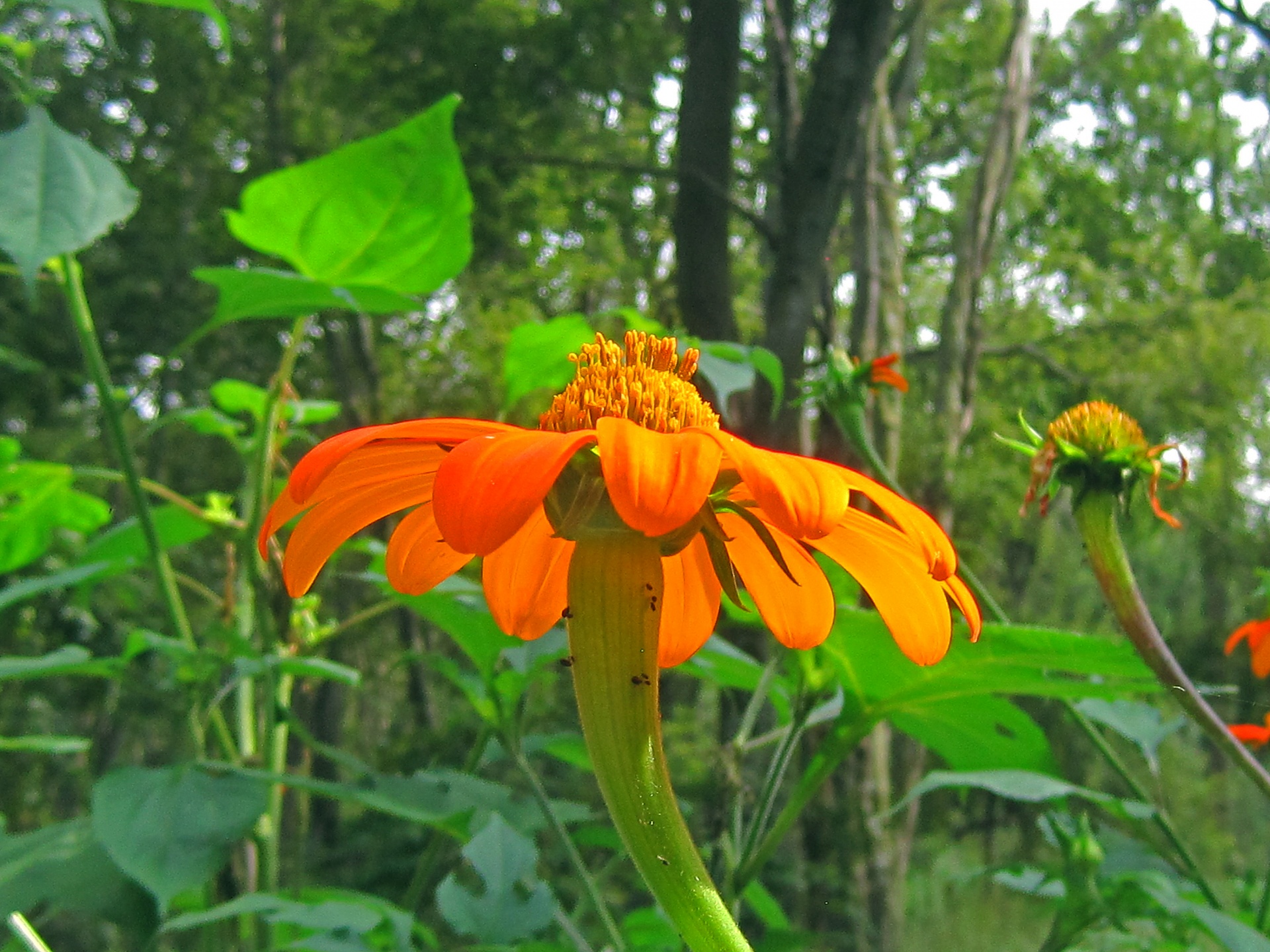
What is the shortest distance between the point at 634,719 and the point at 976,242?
3.39 metres

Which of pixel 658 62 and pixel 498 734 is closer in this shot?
pixel 498 734

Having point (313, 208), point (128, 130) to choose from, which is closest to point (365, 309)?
point (313, 208)

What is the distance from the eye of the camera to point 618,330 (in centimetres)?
255

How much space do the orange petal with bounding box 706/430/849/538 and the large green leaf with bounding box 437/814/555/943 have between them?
44 centimetres

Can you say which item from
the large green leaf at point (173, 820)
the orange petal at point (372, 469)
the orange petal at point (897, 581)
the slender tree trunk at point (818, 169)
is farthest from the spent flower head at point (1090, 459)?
the slender tree trunk at point (818, 169)

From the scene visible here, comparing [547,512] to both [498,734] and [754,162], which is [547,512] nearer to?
[498,734]

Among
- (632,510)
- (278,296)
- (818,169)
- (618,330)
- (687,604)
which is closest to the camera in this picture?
(632,510)

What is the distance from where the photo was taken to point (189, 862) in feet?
1.86

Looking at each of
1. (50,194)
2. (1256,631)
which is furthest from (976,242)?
(50,194)

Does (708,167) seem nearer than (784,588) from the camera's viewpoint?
No

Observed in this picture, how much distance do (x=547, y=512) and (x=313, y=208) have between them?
0.48m

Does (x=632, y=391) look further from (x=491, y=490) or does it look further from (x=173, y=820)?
(x=173, y=820)

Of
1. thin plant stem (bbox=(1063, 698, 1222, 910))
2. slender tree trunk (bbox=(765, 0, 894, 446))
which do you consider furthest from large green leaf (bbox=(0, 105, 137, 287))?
slender tree trunk (bbox=(765, 0, 894, 446))

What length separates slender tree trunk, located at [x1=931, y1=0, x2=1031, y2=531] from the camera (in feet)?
10.6
